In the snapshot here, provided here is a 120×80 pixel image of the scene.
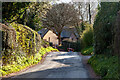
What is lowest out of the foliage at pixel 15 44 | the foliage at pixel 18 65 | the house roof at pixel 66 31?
the foliage at pixel 18 65

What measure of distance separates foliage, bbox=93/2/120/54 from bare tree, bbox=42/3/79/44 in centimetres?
2234

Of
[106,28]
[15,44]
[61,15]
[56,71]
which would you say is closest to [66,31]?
[61,15]

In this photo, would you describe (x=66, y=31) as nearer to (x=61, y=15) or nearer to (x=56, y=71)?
(x=61, y=15)

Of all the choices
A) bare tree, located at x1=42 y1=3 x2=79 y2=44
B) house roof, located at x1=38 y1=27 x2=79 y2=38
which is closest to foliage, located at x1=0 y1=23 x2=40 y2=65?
bare tree, located at x1=42 y1=3 x2=79 y2=44

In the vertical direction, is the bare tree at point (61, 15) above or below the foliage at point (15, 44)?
above

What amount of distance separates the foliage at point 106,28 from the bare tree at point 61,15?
2234cm

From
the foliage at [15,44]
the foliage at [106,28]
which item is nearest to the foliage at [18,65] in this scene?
the foliage at [15,44]

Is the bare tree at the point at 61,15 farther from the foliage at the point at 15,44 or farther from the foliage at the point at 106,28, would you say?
the foliage at the point at 106,28

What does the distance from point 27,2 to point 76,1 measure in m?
24.5

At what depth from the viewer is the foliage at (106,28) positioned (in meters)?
13.4

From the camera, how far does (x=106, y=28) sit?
1409cm

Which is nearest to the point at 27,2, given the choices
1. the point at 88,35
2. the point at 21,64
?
the point at 21,64

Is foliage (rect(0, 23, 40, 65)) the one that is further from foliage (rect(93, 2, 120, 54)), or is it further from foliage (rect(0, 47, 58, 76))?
foliage (rect(93, 2, 120, 54))

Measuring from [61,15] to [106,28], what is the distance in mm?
25167
